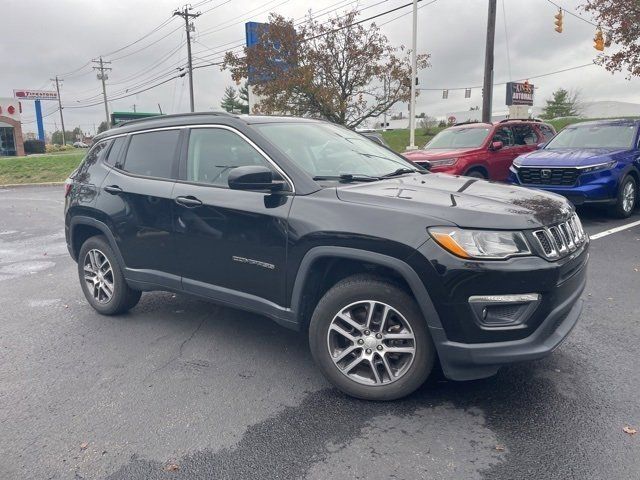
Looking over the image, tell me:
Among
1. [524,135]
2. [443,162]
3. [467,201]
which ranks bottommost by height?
[443,162]

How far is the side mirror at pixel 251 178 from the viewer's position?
11.3 ft

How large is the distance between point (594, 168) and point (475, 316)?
706 centimetres

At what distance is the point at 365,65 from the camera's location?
2388cm

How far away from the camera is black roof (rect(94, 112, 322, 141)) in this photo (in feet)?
13.4

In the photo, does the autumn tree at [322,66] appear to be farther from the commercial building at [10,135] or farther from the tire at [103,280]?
the commercial building at [10,135]

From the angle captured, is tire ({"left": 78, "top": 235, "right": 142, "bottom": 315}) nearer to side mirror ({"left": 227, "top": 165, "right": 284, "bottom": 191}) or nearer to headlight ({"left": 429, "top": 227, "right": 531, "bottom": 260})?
side mirror ({"left": 227, "top": 165, "right": 284, "bottom": 191})

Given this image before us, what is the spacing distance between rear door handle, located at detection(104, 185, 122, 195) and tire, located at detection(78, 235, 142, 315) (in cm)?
50

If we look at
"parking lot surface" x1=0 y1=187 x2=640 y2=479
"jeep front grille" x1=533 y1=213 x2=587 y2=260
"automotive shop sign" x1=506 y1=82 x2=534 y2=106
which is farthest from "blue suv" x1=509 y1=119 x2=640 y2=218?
"automotive shop sign" x1=506 y1=82 x2=534 y2=106

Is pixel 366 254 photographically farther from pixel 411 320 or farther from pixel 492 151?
pixel 492 151

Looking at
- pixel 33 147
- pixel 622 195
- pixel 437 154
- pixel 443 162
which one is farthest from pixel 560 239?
pixel 33 147

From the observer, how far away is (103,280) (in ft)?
16.5

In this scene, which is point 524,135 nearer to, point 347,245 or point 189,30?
point 347,245

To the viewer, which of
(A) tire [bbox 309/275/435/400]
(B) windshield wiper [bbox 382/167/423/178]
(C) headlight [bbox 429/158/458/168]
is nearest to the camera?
(A) tire [bbox 309/275/435/400]

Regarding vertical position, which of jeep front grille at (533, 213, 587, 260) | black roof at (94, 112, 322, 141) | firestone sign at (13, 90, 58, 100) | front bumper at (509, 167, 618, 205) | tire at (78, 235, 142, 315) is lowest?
tire at (78, 235, 142, 315)
